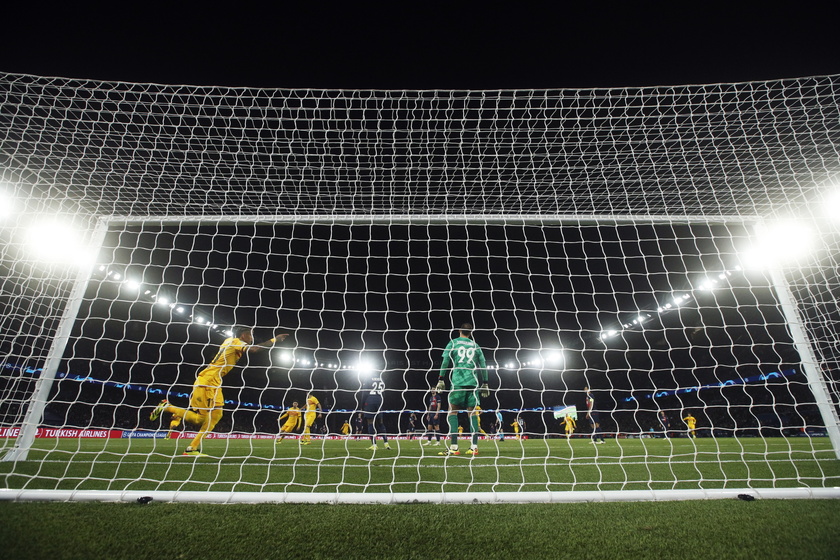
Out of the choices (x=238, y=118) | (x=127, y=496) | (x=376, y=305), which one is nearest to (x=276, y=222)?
(x=238, y=118)

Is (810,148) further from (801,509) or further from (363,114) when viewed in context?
(363,114)

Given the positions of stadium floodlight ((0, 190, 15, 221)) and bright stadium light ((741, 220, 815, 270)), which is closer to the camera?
stadium floodlight ((0, 190, 15, 221))

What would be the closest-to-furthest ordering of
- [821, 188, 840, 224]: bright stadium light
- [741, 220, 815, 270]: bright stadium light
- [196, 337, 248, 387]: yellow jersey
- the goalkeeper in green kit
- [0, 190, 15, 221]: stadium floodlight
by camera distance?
[0, 190, 15, 221]: stadium floodlight
[821, 188, 840, 224]: bright stadium light
[741, 220, 815, 270]: bright stadium light
[196, 337, 248, 387]: yellow jersey
the goalkeeper in green kit

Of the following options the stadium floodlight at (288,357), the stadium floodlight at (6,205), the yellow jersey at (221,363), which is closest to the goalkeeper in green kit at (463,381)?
the stadium floodlight at (288,357)

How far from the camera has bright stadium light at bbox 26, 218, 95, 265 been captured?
4.79 m

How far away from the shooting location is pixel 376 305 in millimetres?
16172

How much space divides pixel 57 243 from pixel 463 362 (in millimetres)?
5830

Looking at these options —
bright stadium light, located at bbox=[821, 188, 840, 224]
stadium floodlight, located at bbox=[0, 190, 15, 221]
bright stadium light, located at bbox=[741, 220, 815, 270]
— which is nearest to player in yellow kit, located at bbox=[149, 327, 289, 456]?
stadium floodlight, located at bbox=[0, 190, 15, 221]

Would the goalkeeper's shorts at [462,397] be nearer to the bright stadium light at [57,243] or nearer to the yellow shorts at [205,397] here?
the yellow shorts at [205,397]

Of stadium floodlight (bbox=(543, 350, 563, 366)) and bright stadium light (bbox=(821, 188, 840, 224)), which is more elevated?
stadium floodlight (bbox=(543, 350, 563, 366))

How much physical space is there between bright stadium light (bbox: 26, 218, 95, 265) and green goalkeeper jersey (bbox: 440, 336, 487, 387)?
5030 millimetres

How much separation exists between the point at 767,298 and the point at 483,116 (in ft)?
51.0

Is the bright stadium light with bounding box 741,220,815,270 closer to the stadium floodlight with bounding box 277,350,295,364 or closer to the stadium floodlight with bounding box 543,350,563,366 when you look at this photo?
the stadium floodlight with bounding box 277,350,295,364

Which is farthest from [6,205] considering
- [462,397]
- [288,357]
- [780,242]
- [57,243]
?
[780,242]
